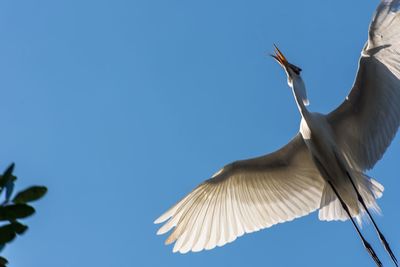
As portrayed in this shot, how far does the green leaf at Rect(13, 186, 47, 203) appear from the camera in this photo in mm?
2170

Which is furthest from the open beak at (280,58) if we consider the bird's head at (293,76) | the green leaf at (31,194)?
the green leaf at (31,194)

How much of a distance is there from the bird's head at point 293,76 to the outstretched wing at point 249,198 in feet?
1.91

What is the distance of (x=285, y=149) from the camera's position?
8.63 meters

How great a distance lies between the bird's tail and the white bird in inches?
0.5

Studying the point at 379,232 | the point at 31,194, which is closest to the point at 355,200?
the point at 379,232

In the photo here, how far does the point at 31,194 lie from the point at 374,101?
21.6 feet

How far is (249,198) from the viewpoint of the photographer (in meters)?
8.88

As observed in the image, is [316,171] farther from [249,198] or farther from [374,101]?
[374,101]

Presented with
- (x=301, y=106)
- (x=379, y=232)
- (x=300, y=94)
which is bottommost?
(x=379, y=232)

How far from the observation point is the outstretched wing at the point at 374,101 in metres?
7.62

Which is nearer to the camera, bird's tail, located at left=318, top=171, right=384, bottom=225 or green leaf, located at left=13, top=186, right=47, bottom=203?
green leaf, located at left=13, top=186, right=47, bottom=203

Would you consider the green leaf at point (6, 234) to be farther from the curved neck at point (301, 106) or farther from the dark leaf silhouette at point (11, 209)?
the curved neck at point (301, 106)

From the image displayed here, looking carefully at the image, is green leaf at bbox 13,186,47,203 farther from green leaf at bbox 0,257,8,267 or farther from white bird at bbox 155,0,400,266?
white bird at bbox 155,0,400,266

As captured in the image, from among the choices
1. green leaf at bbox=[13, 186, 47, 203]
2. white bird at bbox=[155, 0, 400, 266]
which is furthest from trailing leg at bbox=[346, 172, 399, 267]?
green leaf at bbox=[13, 186, 47, 203]
